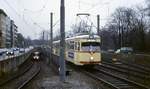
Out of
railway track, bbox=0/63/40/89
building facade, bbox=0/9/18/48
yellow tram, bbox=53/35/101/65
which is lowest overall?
railway track, bbox=0/63/40/89

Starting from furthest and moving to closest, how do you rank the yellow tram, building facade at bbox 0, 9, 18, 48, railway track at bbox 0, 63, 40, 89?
building facade at bbox 0, 9, 18, 48, the yellow tram, railway track at bbox 0, 63, 40, 89

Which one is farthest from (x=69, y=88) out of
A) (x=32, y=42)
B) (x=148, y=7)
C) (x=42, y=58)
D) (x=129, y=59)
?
(x=32, y=42)

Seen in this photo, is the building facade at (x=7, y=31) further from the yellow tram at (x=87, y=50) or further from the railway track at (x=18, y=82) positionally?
the railway track at (x=18, y=82)

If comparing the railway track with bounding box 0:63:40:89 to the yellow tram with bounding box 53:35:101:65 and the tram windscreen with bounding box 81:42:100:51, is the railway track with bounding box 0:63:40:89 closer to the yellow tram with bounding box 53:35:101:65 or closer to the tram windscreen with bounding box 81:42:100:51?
the yellow tram with bounding box 53:35:101:65

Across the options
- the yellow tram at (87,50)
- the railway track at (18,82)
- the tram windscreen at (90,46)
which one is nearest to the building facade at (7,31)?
the yellow tram at (87,50)

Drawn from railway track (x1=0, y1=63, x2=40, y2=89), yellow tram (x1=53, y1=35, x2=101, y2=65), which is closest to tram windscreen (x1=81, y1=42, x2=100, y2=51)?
yellow tram (x1=53, y1=35, x2=101, y2=65)

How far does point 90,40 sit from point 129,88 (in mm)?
13292

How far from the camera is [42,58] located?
6481 cm

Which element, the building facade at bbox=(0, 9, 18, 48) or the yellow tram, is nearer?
the yellow tram

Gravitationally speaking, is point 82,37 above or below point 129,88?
above

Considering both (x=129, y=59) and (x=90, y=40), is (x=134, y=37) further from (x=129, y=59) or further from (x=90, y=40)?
(x=90, y=40)

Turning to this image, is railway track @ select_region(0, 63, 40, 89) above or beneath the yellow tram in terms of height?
beneath

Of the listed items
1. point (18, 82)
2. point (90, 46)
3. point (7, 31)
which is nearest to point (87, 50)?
point (90, 46)

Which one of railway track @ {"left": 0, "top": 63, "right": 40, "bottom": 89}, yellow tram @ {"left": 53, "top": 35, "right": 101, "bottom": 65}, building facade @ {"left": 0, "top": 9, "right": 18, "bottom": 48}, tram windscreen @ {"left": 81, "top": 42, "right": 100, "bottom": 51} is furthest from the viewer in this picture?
building facade @ {"left": 0, "top": 9, "right": 18, "bottom": 48}
